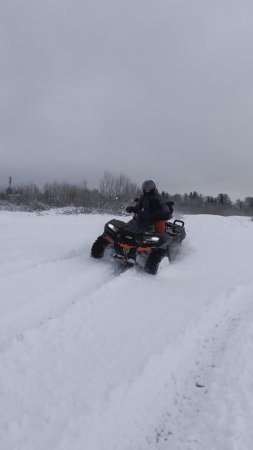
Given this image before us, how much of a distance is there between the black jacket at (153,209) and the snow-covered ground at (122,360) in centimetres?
152

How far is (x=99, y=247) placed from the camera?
25.9 feet

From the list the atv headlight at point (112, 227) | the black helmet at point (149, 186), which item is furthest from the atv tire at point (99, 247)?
the black helmet at point (149, 186)

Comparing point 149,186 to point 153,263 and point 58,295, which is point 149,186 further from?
point 58,295

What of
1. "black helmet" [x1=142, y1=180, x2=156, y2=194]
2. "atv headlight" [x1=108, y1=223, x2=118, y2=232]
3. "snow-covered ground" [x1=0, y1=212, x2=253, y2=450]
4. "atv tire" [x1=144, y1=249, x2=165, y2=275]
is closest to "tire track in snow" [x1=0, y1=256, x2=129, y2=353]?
"snow-covered ground" [x1=0, y1=212, x2=253, y2=450]

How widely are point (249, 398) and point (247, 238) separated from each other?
9.54 meters

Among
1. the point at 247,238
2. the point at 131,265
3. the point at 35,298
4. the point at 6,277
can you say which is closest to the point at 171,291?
the point at 131,265

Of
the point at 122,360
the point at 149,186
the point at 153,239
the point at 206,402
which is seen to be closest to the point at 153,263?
the point at 153,239

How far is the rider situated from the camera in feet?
26.9

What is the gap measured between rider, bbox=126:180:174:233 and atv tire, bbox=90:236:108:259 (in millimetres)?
1018

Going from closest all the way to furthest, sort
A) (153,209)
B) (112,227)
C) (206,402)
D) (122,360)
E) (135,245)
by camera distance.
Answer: (206,402) < (122,360) < (135,245) < (112,227) < (153,209)

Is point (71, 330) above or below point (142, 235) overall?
below

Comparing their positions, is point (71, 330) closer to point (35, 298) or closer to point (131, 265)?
point (35, 298)

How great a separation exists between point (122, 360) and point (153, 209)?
4950mm

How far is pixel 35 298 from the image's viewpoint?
526cm
